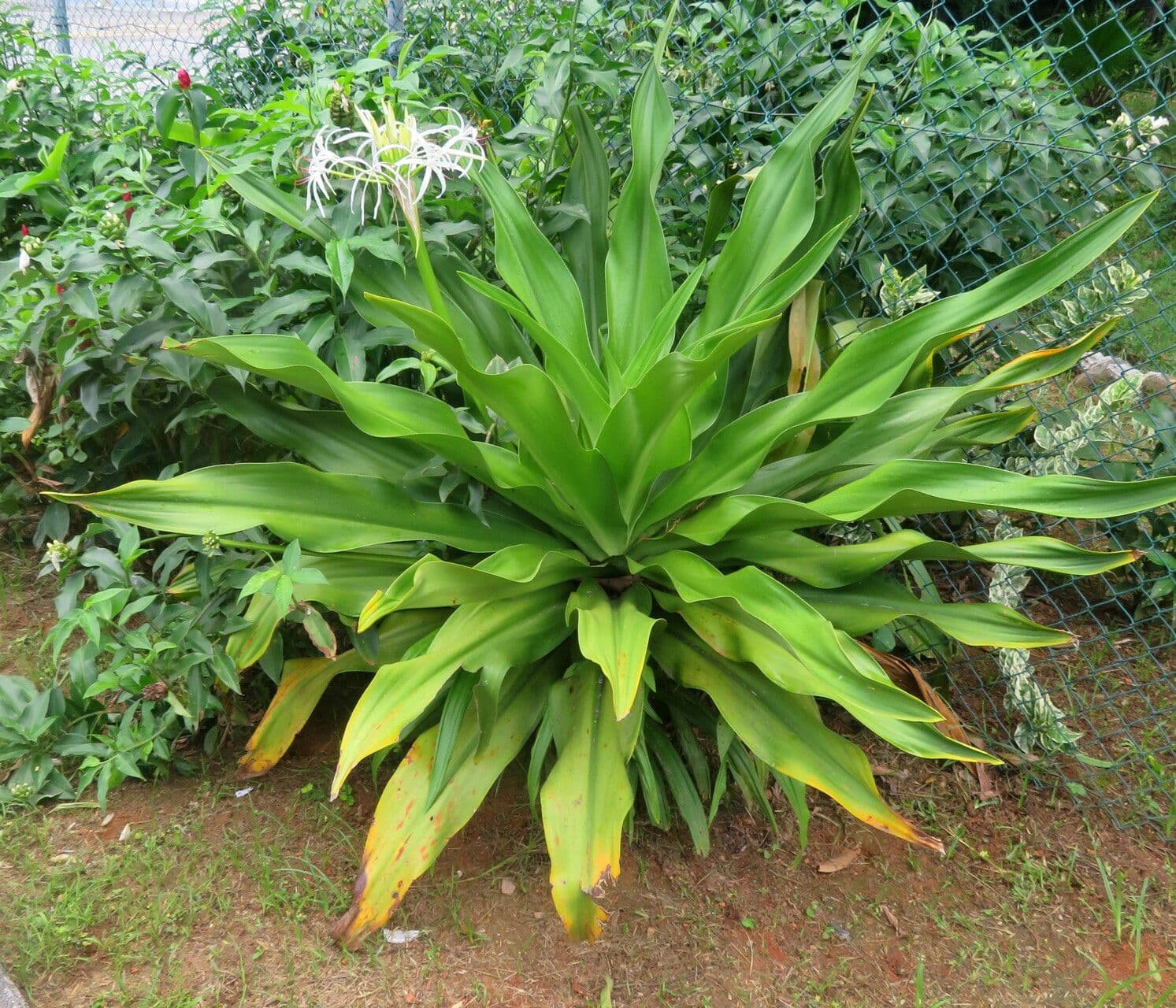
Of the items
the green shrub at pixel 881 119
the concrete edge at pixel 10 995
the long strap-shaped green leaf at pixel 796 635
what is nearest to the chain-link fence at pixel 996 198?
the green shrub at pixel 881 119

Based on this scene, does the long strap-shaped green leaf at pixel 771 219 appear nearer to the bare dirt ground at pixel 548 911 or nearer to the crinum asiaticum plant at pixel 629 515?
the crinum asiaticum plant at pixel 629 515

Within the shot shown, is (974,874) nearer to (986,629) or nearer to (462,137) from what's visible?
(986,629)

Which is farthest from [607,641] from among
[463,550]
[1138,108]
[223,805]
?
[1138,108]

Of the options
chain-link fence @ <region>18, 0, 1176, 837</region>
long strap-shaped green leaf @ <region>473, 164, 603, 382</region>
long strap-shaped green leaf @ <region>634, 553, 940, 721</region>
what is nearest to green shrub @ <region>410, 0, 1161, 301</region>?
chain-link fence @ <region>18, 0, 1176, 837</region>

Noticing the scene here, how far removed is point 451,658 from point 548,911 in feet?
2.05

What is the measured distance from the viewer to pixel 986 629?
1.98 meters

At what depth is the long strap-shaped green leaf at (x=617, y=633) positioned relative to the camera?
1683 mm

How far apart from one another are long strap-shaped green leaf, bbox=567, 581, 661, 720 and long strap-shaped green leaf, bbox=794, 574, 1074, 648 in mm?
386

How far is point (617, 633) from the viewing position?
1873mm

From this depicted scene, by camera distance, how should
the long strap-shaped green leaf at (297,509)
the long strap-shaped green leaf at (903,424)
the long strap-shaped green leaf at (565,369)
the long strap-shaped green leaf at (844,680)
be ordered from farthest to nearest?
the long strap-shaped green leaf at (903,424) < the long strap-shaped green leaf at (565,369) < the long strap-shaped green leaf at (297,509) < the long strap-shaped green leaf at (844,680)

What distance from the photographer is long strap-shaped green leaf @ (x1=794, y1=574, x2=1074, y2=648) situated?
1.96 meters

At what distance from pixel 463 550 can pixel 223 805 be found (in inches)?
33.0

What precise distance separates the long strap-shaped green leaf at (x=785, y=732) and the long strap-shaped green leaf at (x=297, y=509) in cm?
45

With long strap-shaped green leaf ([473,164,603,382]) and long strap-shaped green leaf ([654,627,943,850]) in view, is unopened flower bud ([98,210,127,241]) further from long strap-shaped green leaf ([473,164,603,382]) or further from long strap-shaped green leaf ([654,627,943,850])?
long strap-shaped green leaf ([654,627,943,850])
